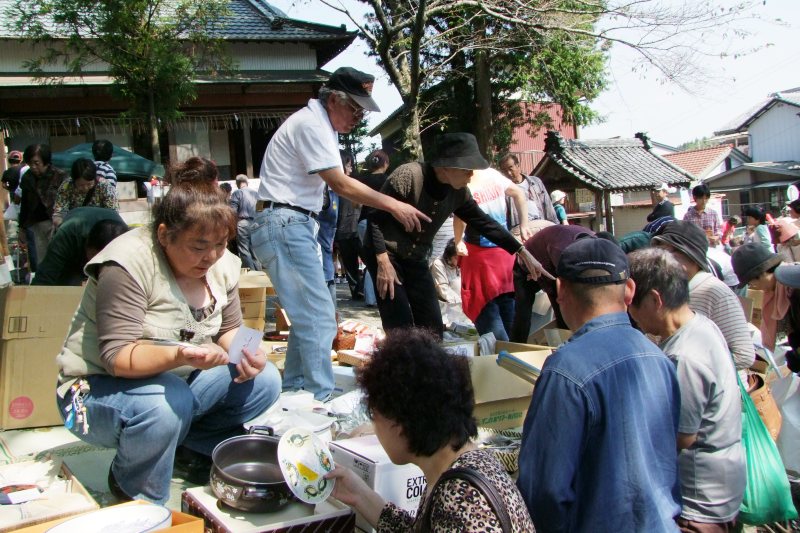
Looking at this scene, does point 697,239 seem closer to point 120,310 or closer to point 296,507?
point 296,507

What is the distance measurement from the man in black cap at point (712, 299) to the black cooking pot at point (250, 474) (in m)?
1.98

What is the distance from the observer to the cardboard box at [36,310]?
3.35 m

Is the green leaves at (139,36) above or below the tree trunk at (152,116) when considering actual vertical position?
above

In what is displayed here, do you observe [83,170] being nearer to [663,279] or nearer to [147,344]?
[147,344]

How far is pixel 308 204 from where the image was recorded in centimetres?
351

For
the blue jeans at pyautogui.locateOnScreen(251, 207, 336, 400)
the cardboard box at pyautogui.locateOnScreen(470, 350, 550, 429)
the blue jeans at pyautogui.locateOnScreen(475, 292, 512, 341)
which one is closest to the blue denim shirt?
the cardboard box at pyautogui.locateOnScreen(470, 350, 550, 429)

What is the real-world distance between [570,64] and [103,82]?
33.8ft

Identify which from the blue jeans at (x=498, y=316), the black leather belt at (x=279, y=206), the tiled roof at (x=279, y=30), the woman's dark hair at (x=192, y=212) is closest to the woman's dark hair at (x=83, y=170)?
the black leather belt at (x=279, y=206)

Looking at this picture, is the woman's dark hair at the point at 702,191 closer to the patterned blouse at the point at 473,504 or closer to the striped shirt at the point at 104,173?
the striped shirt at the point at 104,173

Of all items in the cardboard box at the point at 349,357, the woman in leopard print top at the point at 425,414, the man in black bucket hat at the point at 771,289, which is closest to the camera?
the woman in leopard print top at the point at 425,414

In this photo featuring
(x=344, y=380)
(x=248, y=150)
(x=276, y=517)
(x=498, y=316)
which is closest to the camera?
(x=276, y=517)

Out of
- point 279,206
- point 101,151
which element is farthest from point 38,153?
point 279,206

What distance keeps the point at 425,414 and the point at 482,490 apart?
26cm

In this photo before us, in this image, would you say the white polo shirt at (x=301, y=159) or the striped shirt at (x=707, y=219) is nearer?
the white polo shirt at (x=301, y=159)
